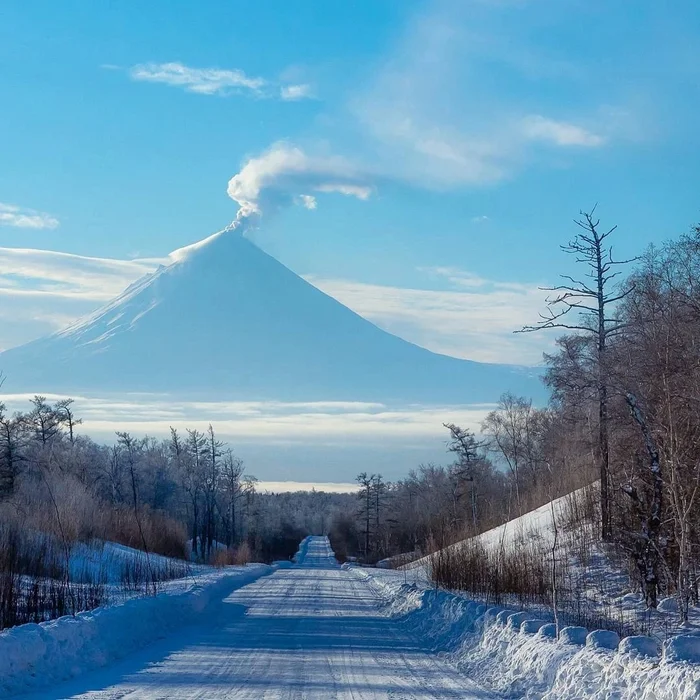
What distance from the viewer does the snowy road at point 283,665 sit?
9.58 m

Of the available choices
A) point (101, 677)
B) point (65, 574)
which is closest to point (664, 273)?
point (65, 574)

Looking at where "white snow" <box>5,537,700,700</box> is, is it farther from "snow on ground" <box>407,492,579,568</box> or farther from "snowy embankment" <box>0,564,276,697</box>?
"snow on ground" <box>407,492,579,568</box>

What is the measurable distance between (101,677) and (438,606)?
8.80 metres

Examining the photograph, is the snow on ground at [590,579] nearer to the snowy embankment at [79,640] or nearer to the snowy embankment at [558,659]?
the snowy embankment at [558,659]

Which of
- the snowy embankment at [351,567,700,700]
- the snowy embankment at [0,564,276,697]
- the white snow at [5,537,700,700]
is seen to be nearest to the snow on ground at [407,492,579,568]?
the white snow at [5,537,700,700]

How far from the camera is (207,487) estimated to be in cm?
9394

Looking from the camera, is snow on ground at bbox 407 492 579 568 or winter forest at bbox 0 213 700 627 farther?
snow on ground at bbox 407 492 579 568

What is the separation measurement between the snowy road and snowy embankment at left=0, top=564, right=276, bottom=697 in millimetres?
384

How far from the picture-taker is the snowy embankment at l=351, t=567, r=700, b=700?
7.48 meters

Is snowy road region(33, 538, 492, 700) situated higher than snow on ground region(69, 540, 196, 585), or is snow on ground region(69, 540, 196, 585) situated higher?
snowy road region(33, 538, 492, 700)

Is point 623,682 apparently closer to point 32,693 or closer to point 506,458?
point 32,693

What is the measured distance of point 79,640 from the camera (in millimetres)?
11750

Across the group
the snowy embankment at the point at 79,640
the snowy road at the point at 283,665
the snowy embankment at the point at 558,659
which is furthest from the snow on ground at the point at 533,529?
the snowy embankment at the point at 558,659

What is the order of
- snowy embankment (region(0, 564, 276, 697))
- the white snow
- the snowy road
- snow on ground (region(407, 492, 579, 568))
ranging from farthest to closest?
1. snow on ground (region(407, 492, 579, 568))
2. snowy embankment (region(0, 564, 276, 697))
3. the snowy road
4. the white snow
